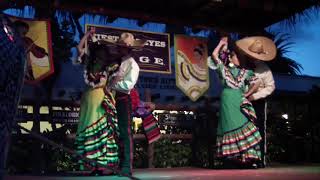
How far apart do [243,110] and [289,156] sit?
2.82m

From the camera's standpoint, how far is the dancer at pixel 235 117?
648 centimetres

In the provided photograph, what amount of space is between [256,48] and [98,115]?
2.74 m

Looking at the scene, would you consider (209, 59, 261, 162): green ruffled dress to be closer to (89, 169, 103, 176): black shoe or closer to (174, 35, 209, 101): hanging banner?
(174, 35, 209, 101): hanging banner

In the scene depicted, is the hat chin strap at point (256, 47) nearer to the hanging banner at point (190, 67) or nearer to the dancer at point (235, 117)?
the dancer at point (235, 117)

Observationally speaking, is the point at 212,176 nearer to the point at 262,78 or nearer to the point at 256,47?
the point at 262,78

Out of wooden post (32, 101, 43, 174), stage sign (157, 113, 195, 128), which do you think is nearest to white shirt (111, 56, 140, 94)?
wooden post (32, 101, 43, 174)

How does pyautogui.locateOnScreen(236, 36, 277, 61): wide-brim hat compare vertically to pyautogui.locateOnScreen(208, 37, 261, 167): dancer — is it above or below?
above

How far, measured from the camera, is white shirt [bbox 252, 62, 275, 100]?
22.2 ft

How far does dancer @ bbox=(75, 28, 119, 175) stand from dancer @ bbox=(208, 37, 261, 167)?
1858 millimetres

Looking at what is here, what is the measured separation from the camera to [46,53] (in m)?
5.73

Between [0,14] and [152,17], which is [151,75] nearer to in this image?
[152,17]

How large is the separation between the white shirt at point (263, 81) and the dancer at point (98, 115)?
247 centimetres

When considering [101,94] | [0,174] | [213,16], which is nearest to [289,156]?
[213,16]

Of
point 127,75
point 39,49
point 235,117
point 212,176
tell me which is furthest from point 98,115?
point 235,117
